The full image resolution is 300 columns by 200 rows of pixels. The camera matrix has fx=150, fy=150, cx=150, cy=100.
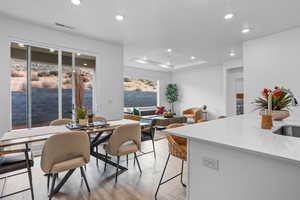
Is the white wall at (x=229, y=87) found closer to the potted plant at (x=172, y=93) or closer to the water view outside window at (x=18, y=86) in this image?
the potted plant at (x=172, y=93)

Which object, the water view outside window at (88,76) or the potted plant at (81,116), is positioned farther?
the water view outside window at (88,76)

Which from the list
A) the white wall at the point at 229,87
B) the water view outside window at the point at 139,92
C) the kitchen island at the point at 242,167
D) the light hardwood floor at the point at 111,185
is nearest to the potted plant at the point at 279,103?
the kitchen island at the point at 242,167

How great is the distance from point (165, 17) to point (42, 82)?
10.7 ft

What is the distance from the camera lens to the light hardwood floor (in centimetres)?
187

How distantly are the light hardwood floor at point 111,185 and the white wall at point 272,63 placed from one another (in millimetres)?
3164

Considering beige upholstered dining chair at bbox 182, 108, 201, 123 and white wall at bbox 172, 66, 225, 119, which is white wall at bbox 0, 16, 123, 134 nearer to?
beige upholstered dining chair at bbox 182, 108, 201, 123

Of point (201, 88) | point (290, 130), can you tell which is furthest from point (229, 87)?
point (290, 130)

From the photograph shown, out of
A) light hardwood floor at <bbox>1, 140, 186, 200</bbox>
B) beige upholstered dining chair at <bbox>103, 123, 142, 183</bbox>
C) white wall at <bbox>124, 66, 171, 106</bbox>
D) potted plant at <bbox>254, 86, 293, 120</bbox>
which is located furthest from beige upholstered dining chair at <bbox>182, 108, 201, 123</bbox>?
potted plant at <bbox>254, 86, 293, 120</bbox>

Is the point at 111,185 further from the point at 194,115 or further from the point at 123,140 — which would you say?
the point at 194,115

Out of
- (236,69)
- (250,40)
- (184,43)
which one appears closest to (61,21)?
(184,43)

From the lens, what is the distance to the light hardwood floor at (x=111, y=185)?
187 centimetres

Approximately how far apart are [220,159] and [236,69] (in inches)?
260

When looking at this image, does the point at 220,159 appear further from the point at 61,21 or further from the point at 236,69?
the point at 236,69

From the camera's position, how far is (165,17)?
3086 millimetres
